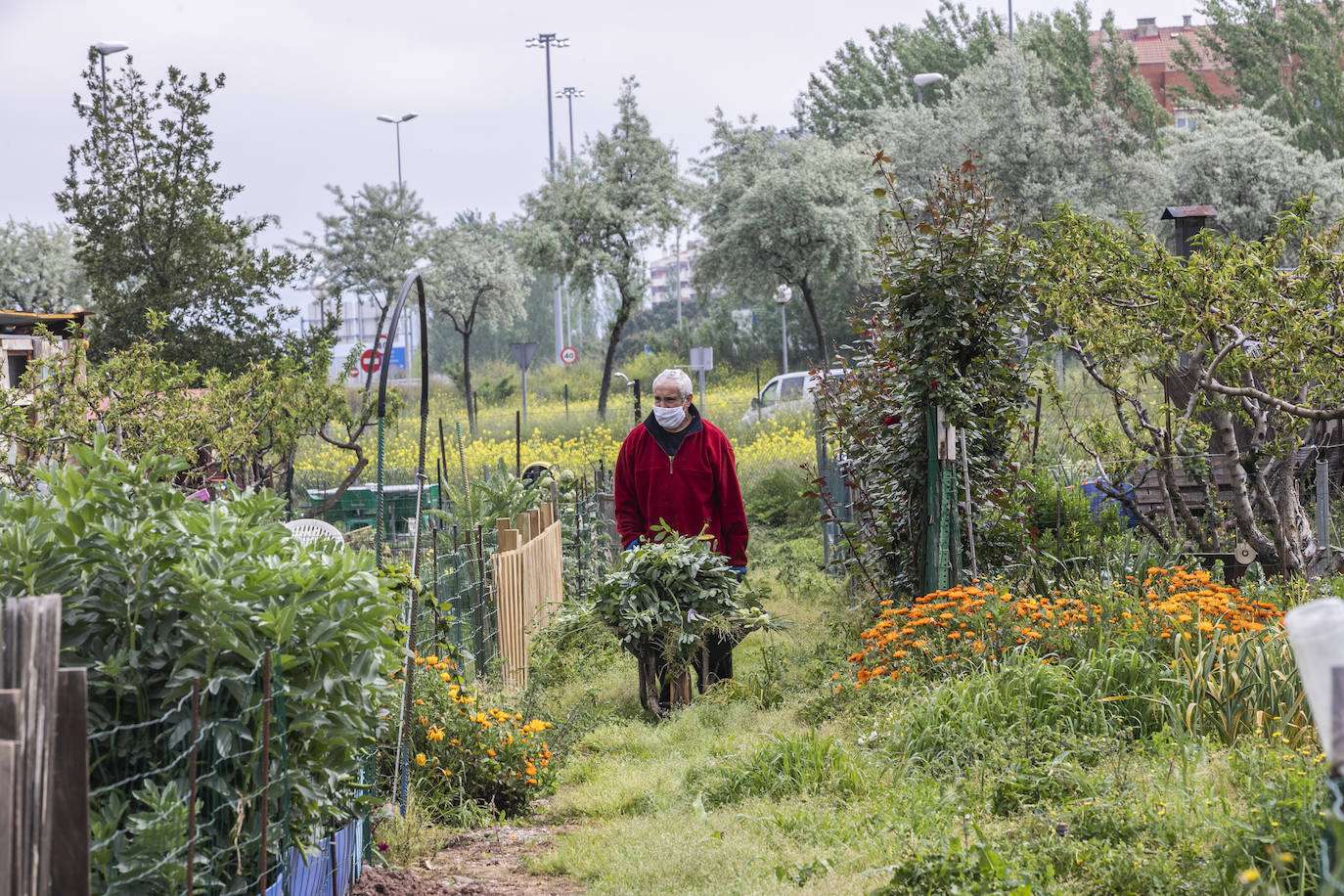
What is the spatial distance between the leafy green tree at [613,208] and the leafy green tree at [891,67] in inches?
778

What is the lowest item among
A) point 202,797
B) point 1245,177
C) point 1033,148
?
point 202,797

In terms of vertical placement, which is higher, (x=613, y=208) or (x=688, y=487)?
(x=613, y=208)

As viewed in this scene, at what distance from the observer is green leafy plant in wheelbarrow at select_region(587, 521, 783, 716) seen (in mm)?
6137

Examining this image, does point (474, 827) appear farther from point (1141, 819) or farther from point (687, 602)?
point (1141, 819)

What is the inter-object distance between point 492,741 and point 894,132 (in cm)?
3162

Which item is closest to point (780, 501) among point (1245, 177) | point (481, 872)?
point (481, 872)

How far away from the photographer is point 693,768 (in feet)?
16.5

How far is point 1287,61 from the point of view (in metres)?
39.3

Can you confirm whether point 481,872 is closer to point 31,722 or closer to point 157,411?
point 31,722

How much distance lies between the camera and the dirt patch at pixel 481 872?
3893 millimetres

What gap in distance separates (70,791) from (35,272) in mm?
38060

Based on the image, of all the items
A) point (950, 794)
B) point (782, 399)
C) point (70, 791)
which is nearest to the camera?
point (70, 791)

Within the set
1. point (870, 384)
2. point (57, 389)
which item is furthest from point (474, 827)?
point (57, 389)

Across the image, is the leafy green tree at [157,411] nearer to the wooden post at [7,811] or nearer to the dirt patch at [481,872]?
the dirt patch at [481,872]
